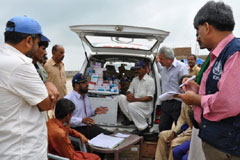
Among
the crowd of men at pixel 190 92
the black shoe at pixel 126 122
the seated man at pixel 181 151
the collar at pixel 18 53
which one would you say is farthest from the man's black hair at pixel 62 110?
the black shoe at pixel 126 122

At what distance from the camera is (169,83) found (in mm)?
4137

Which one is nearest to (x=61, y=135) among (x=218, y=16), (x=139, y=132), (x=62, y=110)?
(x=62, y=110)

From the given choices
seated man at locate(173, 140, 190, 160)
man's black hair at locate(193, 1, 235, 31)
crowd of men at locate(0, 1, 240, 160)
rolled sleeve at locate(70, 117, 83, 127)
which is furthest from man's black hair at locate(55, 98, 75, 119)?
man's black hair at locate(193, 1, 235, 31)

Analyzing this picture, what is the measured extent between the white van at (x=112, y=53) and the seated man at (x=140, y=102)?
0.12 m

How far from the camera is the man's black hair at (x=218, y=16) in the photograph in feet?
4.74

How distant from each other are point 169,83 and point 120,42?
48.9 inches

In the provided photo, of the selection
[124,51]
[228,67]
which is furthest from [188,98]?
[124,51]

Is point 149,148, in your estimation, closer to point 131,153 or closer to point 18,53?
point 131,153

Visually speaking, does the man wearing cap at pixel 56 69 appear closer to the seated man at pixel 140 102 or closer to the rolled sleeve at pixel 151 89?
the seated man at pixel 140 102

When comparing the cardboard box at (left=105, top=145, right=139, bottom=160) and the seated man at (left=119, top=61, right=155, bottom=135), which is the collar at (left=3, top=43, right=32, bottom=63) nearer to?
the cardboard box at (left=105, top=145, right=139, bottom=160)

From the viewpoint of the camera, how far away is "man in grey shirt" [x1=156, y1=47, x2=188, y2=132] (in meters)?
3.95

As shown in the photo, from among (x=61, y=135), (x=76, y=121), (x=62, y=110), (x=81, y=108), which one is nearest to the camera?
(x=61, y=135)

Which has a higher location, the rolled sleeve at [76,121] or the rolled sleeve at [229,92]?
the rolled sleeve at [229,92]

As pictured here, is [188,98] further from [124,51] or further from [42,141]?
[124,51]
